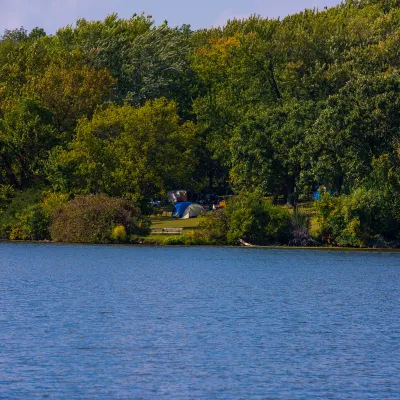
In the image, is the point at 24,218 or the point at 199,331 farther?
the point at 24,218

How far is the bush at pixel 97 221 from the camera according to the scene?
87.2m

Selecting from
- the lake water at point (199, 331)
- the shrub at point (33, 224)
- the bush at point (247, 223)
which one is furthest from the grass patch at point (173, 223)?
the lake water at point (199, 331)

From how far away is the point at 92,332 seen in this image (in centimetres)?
3434

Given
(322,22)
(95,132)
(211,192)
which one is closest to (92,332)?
(95,132)

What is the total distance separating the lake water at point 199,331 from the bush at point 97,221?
73.0 ft

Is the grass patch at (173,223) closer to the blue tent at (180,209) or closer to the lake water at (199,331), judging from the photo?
the blue tent at (180,209)

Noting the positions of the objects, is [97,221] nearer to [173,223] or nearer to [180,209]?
[173,223]

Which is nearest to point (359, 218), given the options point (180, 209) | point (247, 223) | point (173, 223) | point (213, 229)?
point (247, 223)

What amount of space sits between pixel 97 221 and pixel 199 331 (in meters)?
54.1

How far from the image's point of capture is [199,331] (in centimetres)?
3488

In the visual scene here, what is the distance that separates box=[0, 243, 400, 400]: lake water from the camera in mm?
25547

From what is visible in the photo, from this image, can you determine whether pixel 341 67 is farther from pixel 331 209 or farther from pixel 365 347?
pixel 365 347

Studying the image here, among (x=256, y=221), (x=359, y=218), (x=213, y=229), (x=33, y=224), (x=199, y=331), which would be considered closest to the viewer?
(x=199, y=331)

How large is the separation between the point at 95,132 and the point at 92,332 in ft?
234
